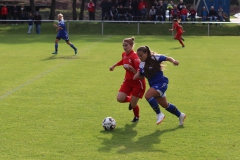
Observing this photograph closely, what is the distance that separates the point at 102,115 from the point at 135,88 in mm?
1060

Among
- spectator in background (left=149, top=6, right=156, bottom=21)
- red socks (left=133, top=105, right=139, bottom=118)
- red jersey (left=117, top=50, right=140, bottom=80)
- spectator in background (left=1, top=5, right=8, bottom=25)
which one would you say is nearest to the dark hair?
red jersey (left=117, top=50, right=140, bottom=80)

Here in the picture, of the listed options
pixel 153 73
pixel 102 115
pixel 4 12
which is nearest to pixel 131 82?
pixel 153 73

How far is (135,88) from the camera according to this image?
8570mm

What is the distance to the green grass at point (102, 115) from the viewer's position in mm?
6840

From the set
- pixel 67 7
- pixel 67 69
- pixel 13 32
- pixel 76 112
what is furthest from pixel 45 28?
pixel 67 7

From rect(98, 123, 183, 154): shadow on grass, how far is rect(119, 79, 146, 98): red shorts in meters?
0.65

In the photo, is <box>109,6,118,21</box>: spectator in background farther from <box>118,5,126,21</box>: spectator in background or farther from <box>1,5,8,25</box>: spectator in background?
<box>1,5,8,25</box>: spectator in background

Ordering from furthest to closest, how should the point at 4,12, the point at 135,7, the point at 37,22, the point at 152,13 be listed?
the point at 4,12 → the point at 135,7 → the point at 152,13 → the point at 37,22

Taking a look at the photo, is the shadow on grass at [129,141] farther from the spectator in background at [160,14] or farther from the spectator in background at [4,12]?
the spectator in background at [4,12]

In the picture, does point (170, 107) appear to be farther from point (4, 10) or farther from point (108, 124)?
point (4, 10)

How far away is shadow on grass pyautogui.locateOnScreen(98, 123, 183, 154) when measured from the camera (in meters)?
6.91

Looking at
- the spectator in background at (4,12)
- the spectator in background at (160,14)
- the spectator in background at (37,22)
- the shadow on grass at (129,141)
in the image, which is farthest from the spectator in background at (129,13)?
the shadow on grass at (129,141)

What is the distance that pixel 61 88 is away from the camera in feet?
40.8

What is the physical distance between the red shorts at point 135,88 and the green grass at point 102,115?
562 mm
